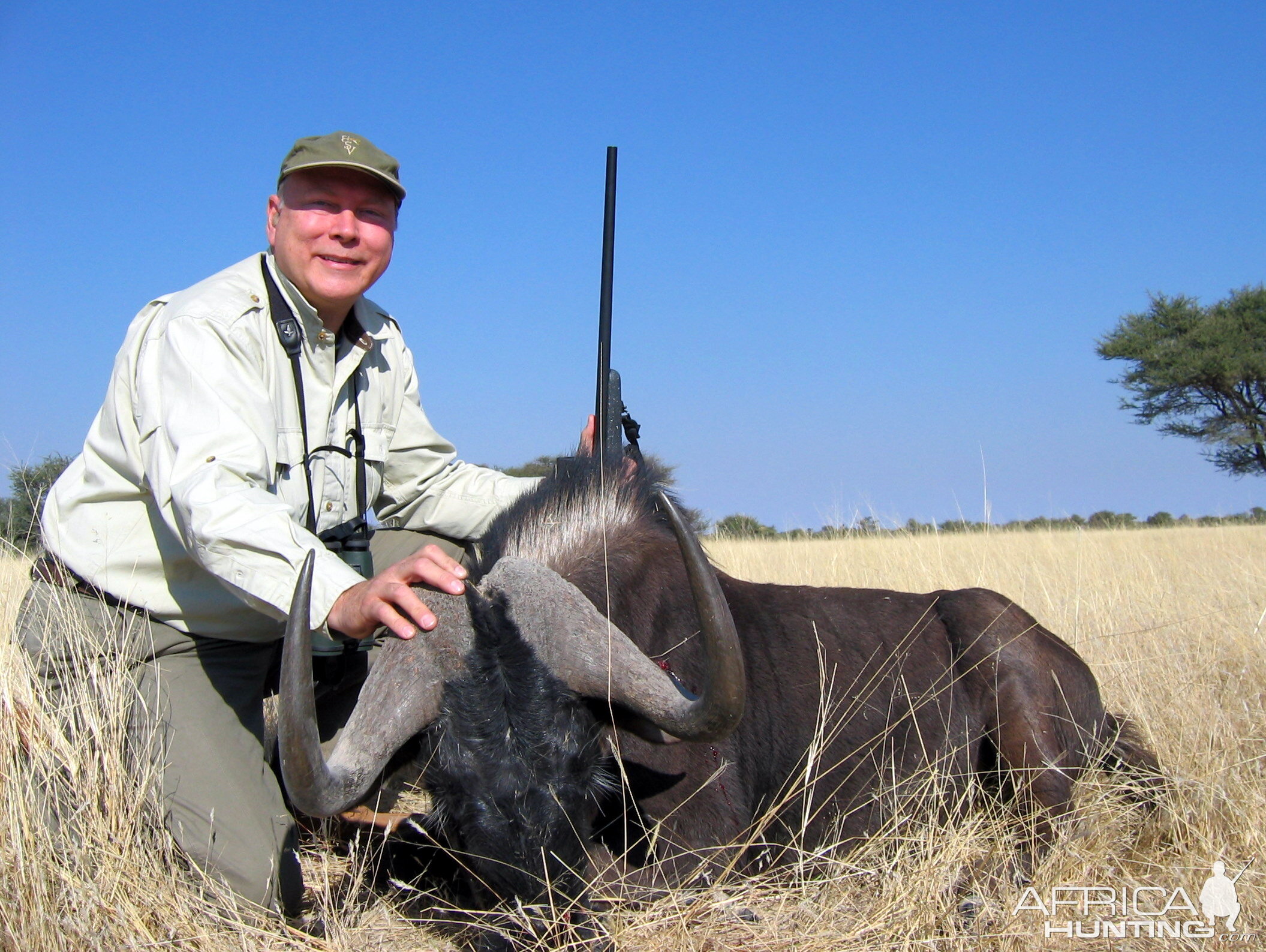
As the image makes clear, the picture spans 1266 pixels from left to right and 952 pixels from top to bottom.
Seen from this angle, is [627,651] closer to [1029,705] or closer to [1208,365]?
[1029,705]

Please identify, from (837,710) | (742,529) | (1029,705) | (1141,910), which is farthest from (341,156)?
(742,529)

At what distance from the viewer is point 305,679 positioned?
223 cm

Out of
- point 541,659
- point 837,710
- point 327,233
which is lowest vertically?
point 837,710

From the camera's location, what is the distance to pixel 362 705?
2703 mm

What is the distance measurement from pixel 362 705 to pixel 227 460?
84cm

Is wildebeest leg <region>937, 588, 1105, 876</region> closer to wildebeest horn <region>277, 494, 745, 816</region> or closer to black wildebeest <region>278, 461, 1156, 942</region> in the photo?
black wildebeest <region>278, 461, 1156, 942</region>

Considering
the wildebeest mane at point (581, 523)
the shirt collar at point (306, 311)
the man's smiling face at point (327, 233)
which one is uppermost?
the man's smiling face at point (327, 233)

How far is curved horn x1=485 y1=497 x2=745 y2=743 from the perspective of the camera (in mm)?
2492

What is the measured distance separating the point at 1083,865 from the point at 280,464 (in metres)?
3.07

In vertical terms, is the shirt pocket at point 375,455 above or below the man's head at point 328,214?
below

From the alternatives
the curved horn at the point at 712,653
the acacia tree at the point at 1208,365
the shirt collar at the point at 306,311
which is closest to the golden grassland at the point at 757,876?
the curved horn at the point at 712,653

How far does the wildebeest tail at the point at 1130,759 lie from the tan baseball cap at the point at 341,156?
3552mm

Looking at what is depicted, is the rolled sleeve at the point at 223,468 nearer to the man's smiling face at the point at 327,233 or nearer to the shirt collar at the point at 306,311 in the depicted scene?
the shirt collar at the point at 306,311

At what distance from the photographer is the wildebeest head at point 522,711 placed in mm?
2582
